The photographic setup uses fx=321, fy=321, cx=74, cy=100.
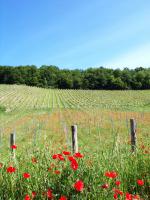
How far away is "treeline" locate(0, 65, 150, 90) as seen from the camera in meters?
123

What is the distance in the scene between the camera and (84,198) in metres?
3.97

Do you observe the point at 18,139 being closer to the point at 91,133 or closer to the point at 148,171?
the point at 91,133

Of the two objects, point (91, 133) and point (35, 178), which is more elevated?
point (35, 178)

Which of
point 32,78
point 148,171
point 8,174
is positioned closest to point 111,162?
point 148,171

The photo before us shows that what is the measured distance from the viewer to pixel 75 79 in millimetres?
125188

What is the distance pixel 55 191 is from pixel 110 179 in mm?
→ 797

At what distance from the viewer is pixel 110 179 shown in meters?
4.55

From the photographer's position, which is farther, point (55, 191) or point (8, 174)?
point (8, 174)

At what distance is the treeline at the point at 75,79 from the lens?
123 metres

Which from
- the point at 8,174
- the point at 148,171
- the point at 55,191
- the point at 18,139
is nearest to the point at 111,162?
the point at 148,171

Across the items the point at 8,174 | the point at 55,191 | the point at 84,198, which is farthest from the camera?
the point at 8,174

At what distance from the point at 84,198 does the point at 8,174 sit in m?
1.49

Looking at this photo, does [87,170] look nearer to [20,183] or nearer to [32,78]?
[20,183]

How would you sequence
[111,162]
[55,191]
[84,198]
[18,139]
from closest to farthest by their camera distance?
[84,198], [55,191], [111,162], [18,139]
